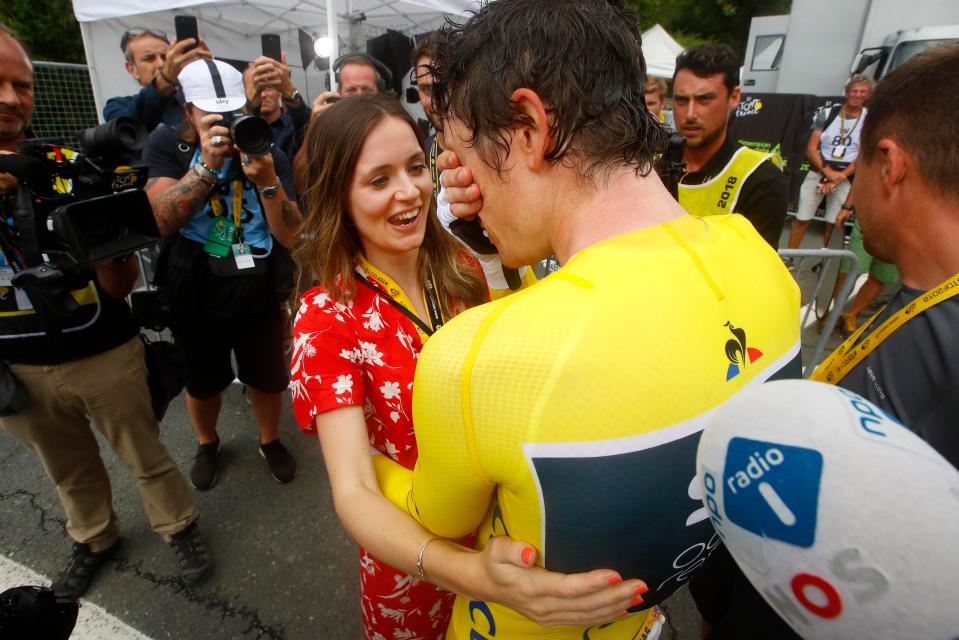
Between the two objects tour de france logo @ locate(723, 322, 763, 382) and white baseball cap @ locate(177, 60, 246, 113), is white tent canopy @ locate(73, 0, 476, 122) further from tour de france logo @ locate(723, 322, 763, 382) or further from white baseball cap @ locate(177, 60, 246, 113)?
tour de france logo @ locate(723, 322, 763, 382)

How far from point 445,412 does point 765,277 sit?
58 cm

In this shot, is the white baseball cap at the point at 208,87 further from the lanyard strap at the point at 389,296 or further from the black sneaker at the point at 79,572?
the black sneaker at the point at 79,572

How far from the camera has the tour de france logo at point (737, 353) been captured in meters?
0.73

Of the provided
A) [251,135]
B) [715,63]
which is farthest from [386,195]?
[715,63]

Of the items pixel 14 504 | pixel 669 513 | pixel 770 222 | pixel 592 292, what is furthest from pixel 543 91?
pixel 14 504

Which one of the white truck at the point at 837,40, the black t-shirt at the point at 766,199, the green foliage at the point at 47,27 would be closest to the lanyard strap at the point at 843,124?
the white truck at the point at 837,40

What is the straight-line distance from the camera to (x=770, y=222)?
9.27ft

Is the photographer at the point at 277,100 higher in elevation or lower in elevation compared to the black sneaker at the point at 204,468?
higher

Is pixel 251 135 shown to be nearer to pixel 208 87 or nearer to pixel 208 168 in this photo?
pixel 208 168

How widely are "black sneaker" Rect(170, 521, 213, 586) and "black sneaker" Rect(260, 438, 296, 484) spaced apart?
0.58 metres

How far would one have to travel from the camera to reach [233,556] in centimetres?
255

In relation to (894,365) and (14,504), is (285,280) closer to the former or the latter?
(14,504)

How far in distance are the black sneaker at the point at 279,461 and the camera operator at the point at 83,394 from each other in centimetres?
57

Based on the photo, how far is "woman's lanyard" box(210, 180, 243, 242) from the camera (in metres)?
2.57
